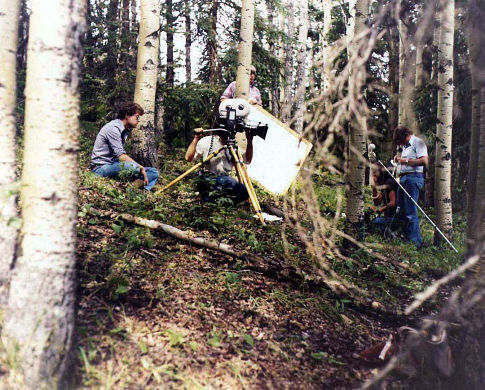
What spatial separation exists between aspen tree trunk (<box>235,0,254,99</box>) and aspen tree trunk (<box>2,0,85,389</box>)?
17.4ft

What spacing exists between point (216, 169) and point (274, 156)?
183 centimetres

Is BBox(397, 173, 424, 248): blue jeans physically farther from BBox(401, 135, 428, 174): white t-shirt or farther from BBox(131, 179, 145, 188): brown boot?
BBox(131, 179, 145, 188): brown boot

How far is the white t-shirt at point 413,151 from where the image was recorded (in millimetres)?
5961

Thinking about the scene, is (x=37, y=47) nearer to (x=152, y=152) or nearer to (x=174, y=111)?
(x=152, y=152)

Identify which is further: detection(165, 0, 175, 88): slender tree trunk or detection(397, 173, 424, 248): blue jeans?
detection(165, 0, 175, 88): slender tree trunk

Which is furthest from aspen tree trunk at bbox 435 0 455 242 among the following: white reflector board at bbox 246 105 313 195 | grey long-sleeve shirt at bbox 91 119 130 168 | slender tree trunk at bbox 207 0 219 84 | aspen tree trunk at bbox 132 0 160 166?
slender tree trunk at bbox 207 0 219 84

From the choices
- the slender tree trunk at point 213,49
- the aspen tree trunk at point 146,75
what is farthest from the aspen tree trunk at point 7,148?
the slender tree trunk at point 213,49

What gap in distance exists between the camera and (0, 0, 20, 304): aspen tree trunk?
212cm

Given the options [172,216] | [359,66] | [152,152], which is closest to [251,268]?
[172,216]

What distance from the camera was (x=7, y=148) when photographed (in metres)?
2.18

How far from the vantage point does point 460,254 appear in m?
5.48

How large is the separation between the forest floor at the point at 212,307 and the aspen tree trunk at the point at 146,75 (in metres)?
1.68

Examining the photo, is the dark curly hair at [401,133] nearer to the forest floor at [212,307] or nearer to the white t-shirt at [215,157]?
the forest floor at [212,307]

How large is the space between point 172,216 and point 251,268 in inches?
44.5
